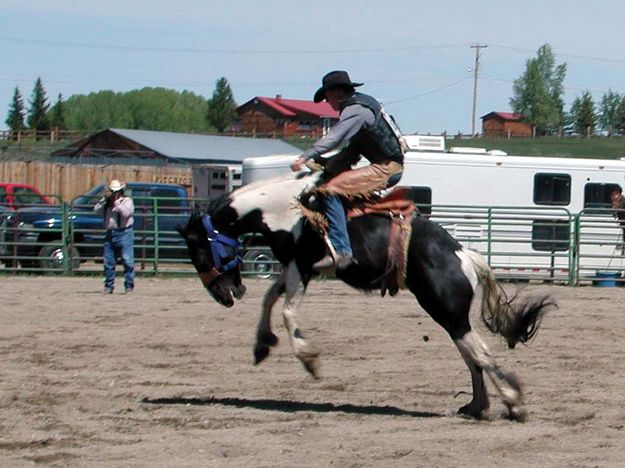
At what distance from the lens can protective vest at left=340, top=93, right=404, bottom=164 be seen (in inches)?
309

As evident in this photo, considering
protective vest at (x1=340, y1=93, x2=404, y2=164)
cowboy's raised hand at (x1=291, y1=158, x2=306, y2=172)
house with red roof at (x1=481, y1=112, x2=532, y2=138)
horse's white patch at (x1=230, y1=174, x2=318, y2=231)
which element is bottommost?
horse's white patch at (x1=230, y1=174, x2=318, y2=231)

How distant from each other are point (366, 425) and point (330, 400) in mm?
996

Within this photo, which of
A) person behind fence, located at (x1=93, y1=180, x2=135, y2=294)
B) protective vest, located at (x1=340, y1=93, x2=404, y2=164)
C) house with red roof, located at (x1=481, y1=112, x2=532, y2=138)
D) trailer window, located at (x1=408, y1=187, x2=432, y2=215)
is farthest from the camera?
house with red roof, located at (x1=481, y1=112, x2=532, y2=138)

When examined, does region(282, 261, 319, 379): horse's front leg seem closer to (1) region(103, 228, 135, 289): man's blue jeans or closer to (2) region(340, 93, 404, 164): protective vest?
(2) region(340, 93, 404, 164): protective vest

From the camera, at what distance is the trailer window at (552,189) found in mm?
22500

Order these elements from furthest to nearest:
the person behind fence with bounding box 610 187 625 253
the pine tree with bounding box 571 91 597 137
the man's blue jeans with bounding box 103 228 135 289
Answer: the pine tree with bounding box 571 91 597 137 < the person behind fence with bounding box 610 187 625 253 < the man's blue jeans with bounding box 103 228 135 289

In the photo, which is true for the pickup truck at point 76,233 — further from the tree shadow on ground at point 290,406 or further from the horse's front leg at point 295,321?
the horse's front leg at point 295,321

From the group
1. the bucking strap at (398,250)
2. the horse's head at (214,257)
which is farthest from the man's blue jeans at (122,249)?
the bucking strap at (398,250)

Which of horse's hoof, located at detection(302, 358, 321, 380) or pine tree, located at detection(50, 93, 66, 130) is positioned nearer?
horse's hoof, located at detection(302, 358, 321, 380)

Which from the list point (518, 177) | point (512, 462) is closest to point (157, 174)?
point (518, 177)

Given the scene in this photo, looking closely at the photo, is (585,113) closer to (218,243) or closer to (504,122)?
(504,122)

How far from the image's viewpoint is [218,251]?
805cm

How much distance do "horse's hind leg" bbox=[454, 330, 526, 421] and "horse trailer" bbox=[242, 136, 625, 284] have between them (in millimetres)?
13053

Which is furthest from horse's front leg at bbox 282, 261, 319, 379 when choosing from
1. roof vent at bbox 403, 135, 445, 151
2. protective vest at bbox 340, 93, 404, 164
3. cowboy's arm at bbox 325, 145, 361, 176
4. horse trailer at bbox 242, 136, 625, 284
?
roof vent at bbox 403, 135, 445, 151
